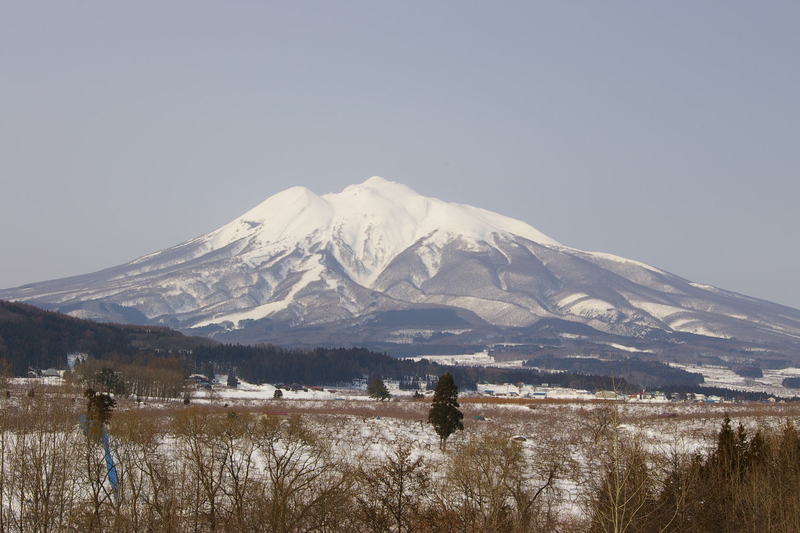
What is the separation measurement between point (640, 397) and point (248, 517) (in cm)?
12077

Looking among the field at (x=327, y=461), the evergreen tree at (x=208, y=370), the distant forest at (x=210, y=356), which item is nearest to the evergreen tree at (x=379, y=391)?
the field at (x=327, y=461)

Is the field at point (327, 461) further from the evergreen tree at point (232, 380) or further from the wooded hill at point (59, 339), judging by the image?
the wooded hill at point (59, 339)

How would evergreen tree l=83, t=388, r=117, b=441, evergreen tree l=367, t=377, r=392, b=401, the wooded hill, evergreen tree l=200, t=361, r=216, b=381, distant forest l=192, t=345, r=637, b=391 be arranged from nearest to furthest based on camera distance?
evergreen tree l=83, t=388, r=117, b=441, evergreen tree l=367, t=377, r=392, b=401, the wooded hill, evergreen tree l=200, t=361, r=216, b=381, distant forest l=192, t=345, r=637, b=391

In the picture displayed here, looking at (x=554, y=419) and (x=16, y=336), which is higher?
(x=16, y=336)

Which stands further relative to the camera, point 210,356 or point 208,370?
point 210,356

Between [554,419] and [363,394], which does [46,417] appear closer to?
[554,419]

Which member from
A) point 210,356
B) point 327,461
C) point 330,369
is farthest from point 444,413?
point 330,369

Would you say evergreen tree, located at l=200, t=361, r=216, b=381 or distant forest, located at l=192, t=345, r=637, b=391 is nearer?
evergreen tree, located at l=200, t=361, r=216, b=381

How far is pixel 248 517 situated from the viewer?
131 feet

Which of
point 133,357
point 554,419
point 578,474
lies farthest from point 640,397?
point 578,474

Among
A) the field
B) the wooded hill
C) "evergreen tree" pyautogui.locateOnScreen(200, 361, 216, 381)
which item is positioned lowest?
the field

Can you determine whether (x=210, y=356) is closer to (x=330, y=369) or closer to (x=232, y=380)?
(x=330, y=369)

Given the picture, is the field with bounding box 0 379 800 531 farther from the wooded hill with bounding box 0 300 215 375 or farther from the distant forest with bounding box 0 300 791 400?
the wooded hill with bounding box 0 300 215 375

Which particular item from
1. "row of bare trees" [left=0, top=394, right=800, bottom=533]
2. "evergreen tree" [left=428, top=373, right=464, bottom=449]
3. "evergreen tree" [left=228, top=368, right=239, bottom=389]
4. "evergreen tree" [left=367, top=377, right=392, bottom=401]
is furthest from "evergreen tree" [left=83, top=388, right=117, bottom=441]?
"evergreen tree" [left=228, top=368, right=239, bottom=389]
